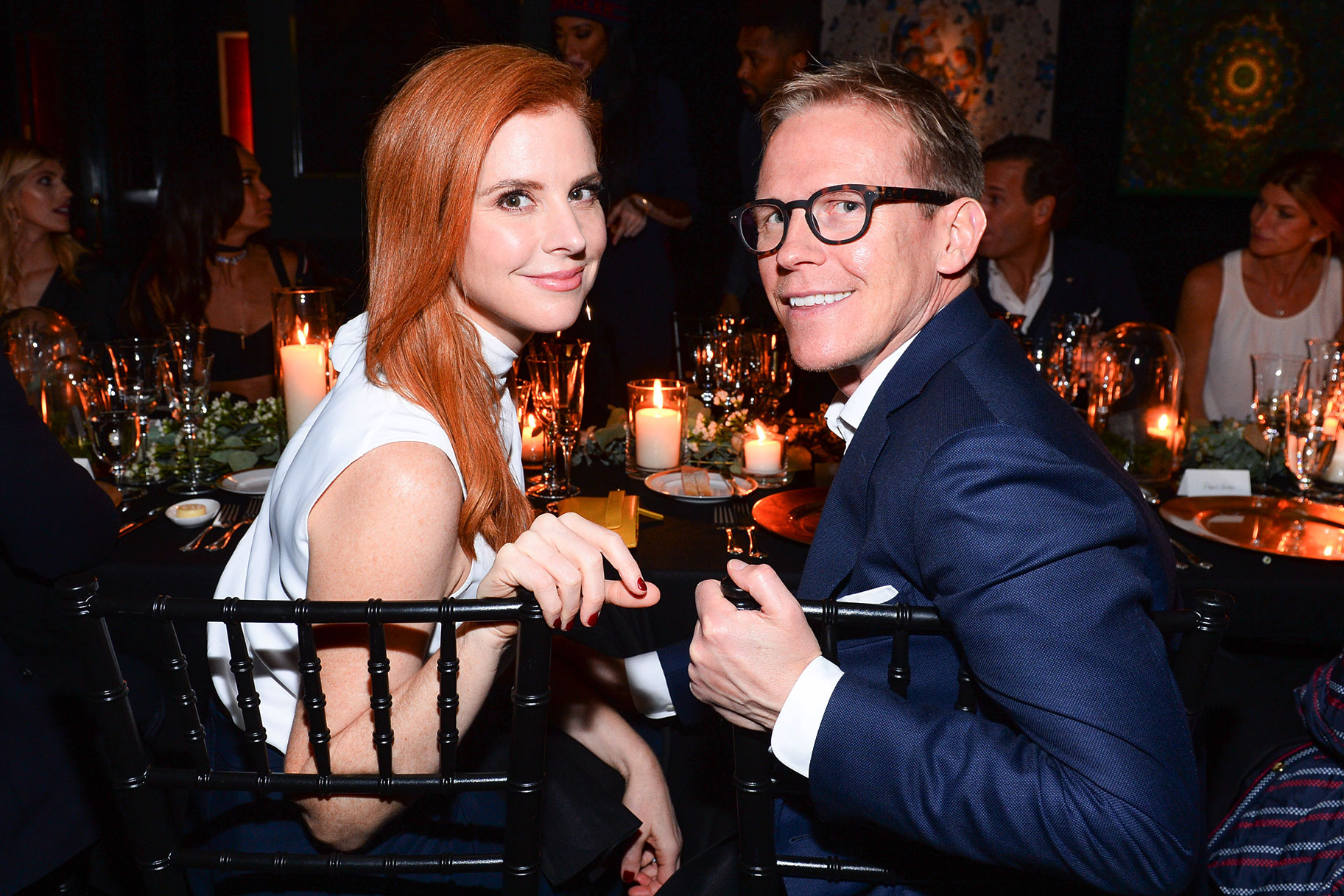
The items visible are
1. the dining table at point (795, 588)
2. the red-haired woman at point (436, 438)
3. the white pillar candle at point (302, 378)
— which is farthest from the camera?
the white pillar candle at point (302, 378)

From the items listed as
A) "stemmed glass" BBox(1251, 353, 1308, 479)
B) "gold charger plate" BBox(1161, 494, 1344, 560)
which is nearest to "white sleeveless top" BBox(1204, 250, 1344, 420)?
"stemmed glass" BBox(1251, 353, 1308, 479)

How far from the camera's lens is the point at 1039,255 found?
4.06 metres

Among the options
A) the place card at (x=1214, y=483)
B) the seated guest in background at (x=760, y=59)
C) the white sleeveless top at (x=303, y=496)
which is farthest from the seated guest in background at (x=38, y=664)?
the seated guest in background at (x=760, y=59)

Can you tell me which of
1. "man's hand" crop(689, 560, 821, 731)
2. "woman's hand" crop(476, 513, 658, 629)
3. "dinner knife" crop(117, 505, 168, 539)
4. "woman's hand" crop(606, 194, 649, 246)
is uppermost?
"woman's hand" crop(606, 194, 649, 246)

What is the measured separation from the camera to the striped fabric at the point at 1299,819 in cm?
141

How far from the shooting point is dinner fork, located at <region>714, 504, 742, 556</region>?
1948mm

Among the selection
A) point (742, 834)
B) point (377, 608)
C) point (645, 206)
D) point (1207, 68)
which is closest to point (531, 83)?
point (377, 608)

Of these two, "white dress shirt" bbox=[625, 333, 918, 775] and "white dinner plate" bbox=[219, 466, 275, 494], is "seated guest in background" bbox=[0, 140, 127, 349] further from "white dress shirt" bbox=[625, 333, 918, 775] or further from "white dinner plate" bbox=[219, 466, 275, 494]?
"white dress shirt" bbox=[625, 333, 918, 775]

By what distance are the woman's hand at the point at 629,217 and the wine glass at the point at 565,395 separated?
2.15m

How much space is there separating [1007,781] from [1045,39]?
598 centimetres

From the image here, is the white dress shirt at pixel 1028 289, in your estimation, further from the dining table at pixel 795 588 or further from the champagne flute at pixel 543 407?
the champagne flute at pixel 543 407

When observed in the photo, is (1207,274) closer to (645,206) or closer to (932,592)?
(645,206)

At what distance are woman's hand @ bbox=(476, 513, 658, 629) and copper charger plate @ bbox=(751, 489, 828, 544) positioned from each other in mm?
1019

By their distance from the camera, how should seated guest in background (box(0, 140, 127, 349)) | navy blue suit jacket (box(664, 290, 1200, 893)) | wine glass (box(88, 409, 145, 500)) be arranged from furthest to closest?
1. seated guest in background (box(0, 140, 127, 349))
2. wine glass (box(88, 409, 145, 500))
3. navy blue suit jacket (box(664, 290, 1200, 893))
